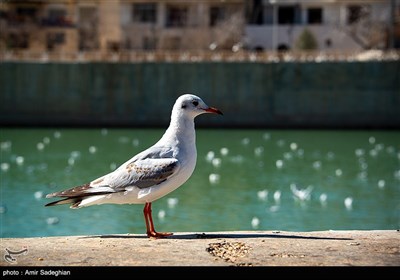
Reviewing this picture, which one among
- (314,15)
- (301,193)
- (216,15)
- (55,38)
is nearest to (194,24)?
(216,15)

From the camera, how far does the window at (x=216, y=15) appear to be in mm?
70338

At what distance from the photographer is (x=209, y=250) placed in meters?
9.40

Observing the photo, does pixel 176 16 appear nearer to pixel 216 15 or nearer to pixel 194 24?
pixel 194 24

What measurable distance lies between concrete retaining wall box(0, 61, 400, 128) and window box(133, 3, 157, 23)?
16.8 metres

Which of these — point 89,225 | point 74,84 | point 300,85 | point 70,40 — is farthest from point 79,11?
point 89,225

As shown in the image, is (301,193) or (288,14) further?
(288,14)

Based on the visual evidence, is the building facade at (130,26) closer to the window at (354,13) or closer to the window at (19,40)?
the window at (19,40)

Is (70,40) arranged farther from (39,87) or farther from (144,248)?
(144,248)

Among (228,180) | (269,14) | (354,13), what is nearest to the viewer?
(228,180)

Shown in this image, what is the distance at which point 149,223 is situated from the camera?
Result: 408 inches

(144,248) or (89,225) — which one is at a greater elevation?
(144,248)

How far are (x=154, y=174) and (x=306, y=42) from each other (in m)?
53.3

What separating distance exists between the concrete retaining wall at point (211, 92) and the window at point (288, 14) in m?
15.2

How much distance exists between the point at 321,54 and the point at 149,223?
1817 inches
